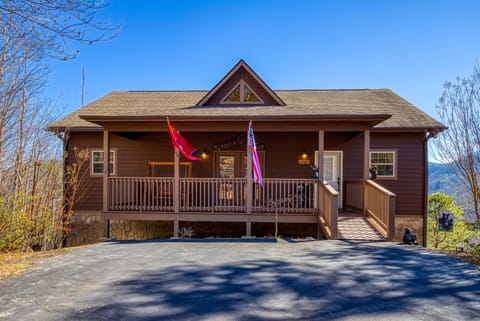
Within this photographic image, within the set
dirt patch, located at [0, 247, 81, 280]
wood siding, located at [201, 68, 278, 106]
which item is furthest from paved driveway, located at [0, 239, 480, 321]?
wood siding, located at [201, 68, 278, 106]

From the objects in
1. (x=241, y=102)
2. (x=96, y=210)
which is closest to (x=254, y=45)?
(x=241, y=102)

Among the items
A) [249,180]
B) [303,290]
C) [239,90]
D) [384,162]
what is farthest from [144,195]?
[384,162]

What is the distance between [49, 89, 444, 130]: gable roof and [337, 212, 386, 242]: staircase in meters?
2.77

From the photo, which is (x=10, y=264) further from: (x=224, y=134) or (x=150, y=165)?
(x=224, y=134)

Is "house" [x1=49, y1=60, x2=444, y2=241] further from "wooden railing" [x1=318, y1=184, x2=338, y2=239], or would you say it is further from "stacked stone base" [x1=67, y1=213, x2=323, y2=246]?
"wooden railing" [x1=318, y1=184, x2=338, y2=239]

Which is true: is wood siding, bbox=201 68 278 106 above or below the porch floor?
above

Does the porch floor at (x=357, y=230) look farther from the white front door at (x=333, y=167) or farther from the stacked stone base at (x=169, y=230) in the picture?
the white front door at (x=333, y=167)

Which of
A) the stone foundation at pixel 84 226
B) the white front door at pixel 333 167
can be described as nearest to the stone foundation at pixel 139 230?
the stone foundation at pixel 84 226

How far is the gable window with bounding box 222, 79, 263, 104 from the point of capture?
10.5 meters

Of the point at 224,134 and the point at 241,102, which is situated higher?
the point at 241,102

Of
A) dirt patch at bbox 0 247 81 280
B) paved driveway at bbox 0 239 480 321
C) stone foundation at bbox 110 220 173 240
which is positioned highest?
paved driveway at bbox 0 239 480 321

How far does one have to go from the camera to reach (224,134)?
11.5 m

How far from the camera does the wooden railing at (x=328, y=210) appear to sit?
7.02m

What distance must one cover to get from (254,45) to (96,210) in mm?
9154
